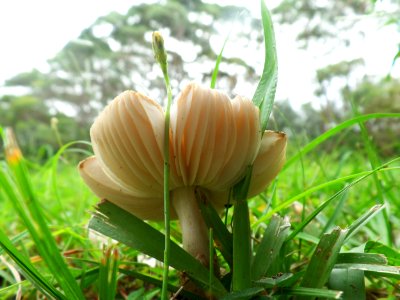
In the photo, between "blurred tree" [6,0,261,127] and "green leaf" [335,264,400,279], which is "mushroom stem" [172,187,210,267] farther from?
"blurred tree" [6,0,261,127]

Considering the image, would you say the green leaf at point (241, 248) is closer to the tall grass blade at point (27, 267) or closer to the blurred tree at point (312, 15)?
the tall grass blade at point (27, 267)

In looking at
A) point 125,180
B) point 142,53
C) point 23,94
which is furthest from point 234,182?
point 23,94

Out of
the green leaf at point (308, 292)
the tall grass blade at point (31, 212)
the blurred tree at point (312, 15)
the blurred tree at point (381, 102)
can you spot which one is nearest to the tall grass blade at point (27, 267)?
the tall grass blade at point (31, 212)

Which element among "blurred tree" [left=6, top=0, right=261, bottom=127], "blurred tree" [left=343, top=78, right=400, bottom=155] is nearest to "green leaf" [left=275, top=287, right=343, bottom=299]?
"blurred tree" [left=343, top=78, right=400, bottom=155]

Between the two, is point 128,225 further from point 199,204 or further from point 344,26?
point 344,26

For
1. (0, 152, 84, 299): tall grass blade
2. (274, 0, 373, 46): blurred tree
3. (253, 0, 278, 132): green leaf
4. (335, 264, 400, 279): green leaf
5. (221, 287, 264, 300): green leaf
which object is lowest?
(221, 287, 264, 300): green leaf
